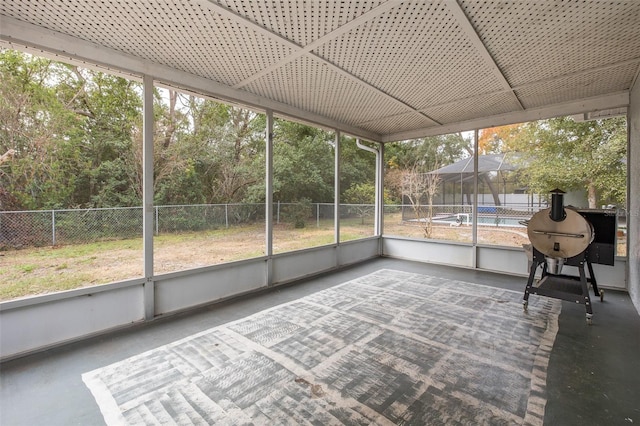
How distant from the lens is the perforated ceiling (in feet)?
5.95

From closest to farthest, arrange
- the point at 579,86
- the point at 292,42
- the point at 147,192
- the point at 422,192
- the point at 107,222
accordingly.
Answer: the point at 292,42
the point at 147,192
the point at 579,86
the point at 107,222
the point at 422,192

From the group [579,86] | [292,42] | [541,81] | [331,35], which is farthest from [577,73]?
[292,42]

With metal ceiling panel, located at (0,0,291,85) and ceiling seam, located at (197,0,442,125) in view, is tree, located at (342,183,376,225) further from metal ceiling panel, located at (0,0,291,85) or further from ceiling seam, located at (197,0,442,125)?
metal ceiling panel, located at (0,0,291,85)

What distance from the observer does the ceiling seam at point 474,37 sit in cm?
180

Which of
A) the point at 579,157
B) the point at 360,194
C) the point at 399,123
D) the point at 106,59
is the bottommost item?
the point at 360,194

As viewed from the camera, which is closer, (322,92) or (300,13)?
(300,13)

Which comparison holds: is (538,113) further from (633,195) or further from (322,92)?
(322,92)

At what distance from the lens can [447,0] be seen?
1.73 meters

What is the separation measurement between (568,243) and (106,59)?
16.0 feet

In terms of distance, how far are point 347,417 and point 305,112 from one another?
3762mm

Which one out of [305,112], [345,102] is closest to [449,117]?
[345,102]

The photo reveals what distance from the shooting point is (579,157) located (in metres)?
4.33

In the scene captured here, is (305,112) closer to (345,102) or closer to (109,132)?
(345,102)

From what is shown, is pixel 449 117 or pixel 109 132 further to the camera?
pixel 109 132
